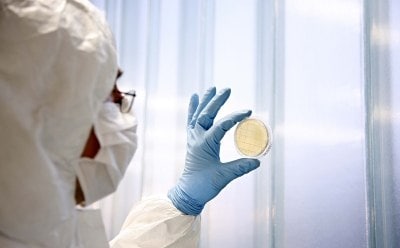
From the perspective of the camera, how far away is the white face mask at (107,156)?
0.73 m

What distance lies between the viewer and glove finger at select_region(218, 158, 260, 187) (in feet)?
3.35

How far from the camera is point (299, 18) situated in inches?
46.6

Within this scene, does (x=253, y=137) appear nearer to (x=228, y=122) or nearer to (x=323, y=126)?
(x=228, y=122)

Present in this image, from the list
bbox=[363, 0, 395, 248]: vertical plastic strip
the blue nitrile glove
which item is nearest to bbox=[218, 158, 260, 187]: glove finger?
the blue nitrile glove

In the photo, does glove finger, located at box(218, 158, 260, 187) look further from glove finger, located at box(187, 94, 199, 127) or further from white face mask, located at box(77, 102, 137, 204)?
white face mask, located at box(77, 102, 137, 204)

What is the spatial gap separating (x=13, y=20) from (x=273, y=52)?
75 cm

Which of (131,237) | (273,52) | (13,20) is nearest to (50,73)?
(13,20)

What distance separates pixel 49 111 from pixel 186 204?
54 cm

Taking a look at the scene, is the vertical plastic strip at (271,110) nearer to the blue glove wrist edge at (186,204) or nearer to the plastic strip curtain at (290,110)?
the plastic strip curtain at (290,110)

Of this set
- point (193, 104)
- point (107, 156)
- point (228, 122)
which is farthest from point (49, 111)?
point (193, 104)

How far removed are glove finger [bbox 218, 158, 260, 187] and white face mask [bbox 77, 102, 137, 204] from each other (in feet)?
1.08

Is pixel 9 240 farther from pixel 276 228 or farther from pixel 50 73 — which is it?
pixel 276 228

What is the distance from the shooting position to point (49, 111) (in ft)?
2.13

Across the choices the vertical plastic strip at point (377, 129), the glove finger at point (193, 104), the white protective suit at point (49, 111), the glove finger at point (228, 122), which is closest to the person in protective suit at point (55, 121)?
the white protective suit at point (49, 111)
